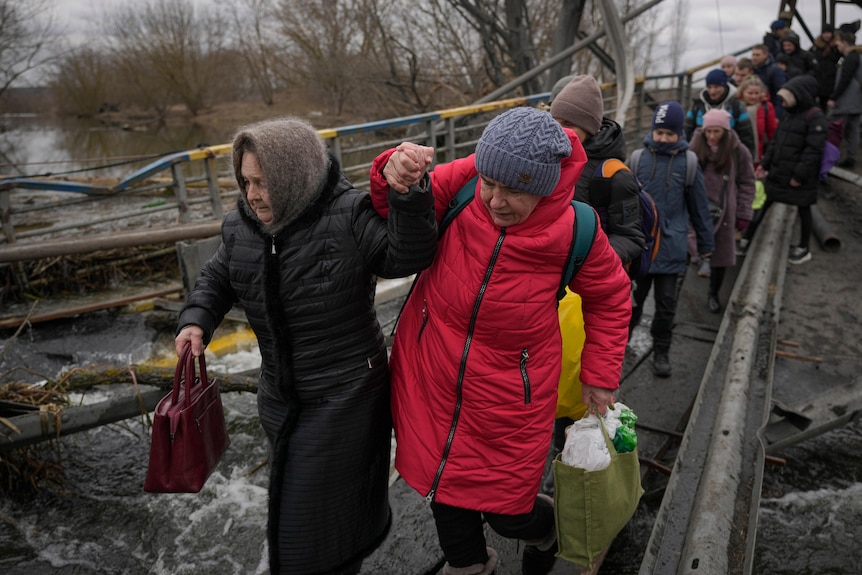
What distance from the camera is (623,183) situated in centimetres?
293

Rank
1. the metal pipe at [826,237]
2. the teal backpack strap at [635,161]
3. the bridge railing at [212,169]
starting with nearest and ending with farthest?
the teal backpack strap at [635,161]
the bridge railing at [212,169]
the metal pipe at [826,237]

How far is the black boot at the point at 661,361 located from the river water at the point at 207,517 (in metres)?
0.86

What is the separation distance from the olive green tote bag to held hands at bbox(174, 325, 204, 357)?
1.26 metres

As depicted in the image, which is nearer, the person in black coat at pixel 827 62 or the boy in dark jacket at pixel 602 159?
the boy in dark jacket at pixel 602 159

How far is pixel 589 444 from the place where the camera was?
7.09 feet

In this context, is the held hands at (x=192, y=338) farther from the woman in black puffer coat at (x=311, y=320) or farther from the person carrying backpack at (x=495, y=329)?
the person carrying backpack at (x=495, y=329)

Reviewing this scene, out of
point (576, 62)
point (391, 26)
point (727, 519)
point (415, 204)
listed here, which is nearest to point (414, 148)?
point (415, 204)

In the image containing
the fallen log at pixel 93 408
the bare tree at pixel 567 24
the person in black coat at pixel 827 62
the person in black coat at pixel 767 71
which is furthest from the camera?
the bare tree at pixel 567 24

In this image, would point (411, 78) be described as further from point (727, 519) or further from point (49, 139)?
point (49, 139)

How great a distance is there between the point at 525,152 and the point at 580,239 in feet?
1.26

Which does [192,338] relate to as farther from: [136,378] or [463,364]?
[136,378]

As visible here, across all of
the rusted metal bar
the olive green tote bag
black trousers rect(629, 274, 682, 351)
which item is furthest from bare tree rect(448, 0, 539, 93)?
the olive green tote bag

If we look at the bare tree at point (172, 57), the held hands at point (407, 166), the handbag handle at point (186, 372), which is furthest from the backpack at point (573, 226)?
the bare tree at point (172, 57)

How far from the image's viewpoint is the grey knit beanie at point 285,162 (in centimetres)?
193
